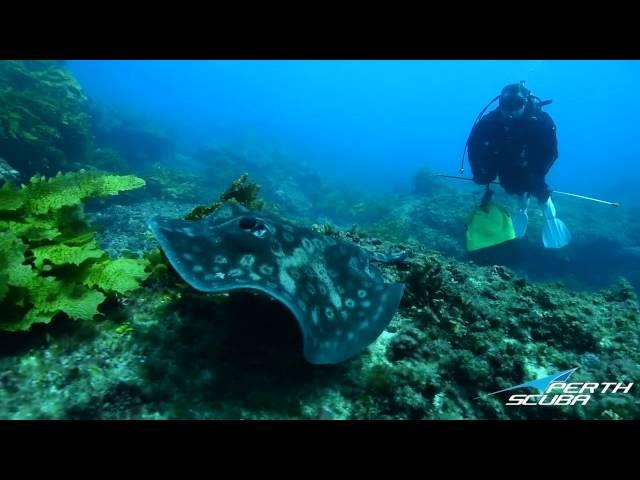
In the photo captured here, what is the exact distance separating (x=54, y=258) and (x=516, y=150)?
10.4 meters

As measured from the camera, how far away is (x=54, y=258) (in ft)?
13.1

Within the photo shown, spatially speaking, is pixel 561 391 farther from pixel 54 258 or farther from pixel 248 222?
pixel 54 258

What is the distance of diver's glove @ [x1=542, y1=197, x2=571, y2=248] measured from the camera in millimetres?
10844

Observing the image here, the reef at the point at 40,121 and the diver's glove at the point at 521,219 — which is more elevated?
the diver's glove at the point at 521,219

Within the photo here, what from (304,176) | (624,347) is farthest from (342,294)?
(304,176)

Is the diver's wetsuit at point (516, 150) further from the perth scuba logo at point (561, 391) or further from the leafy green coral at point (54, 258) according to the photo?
the leafy green coral at point (54, 258)

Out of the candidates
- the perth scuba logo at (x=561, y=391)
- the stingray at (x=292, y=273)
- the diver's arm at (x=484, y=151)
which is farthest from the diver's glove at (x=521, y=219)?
the stingray at (x=292, y=273)

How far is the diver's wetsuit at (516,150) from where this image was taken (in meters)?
9.75

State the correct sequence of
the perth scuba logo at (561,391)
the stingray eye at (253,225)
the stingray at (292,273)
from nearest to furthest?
the stingray at (292,273)
the stingray eye at (253,225)
the perth scuba logo at (561,391)

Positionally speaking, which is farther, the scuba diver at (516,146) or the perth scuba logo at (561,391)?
the scuba diver at (516,146)

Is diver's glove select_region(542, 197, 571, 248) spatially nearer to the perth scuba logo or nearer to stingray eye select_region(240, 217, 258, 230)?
the perth scuba logo

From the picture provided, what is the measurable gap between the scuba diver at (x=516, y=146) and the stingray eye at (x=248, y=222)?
7.32m

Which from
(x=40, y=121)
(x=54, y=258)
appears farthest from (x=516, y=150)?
(x=40, y=121)
